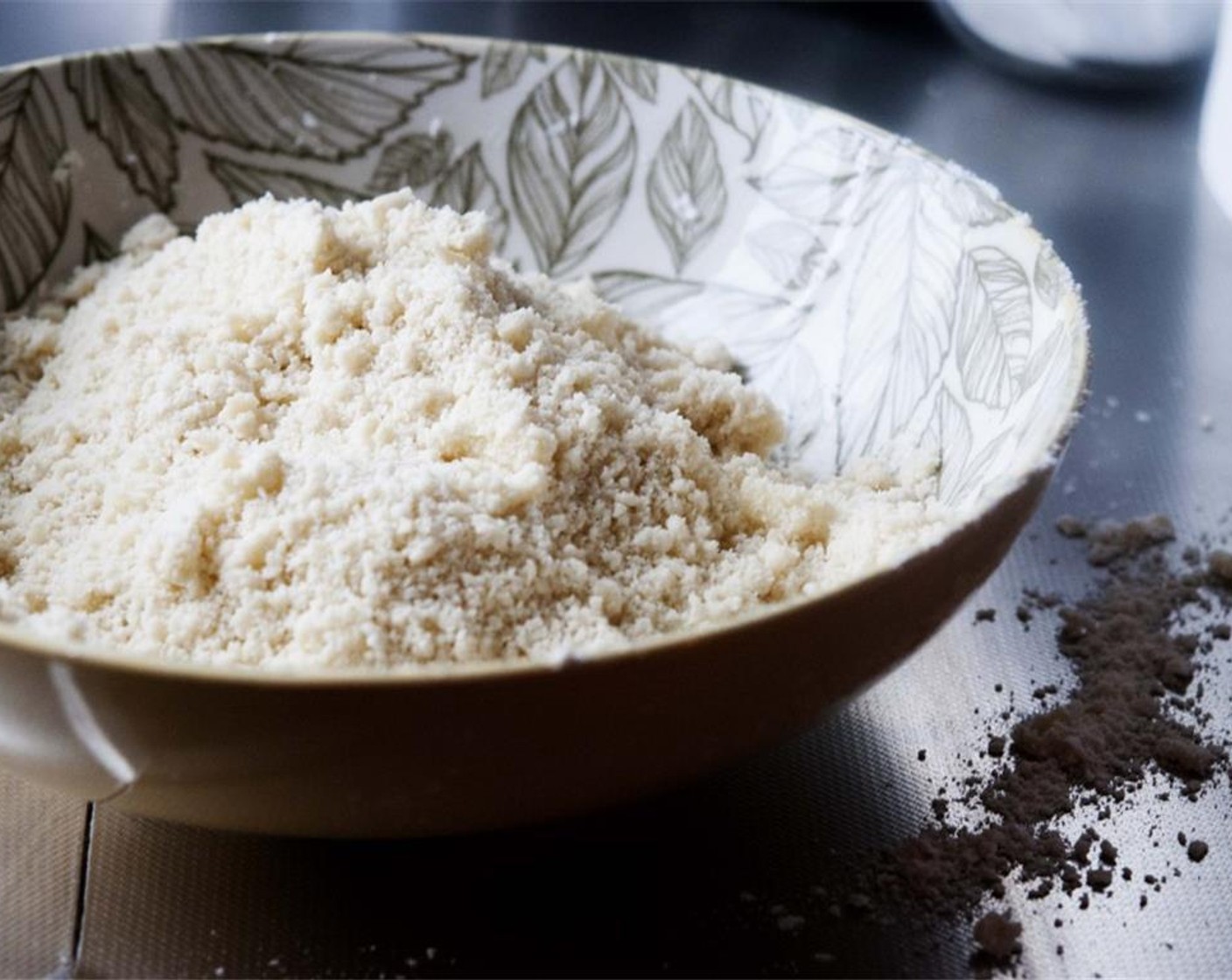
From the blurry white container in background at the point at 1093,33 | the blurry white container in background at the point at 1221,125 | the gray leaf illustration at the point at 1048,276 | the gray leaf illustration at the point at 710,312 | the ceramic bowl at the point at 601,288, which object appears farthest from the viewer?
the blurry white container in background at the point at 1093,33

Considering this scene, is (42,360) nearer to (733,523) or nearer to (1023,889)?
(733,523)

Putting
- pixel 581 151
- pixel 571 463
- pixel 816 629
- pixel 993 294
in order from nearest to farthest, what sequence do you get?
pixel 816 629
pixel 571 463
pixel 993 294
pixel 581 151

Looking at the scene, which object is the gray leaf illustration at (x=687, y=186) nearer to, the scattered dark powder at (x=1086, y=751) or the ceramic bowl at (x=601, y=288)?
the ceramic bowl at (x=601, y=288)

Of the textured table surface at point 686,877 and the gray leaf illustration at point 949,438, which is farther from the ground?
the gray leaf illustration at point 949,438

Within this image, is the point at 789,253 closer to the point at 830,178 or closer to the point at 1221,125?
the point at 830,178

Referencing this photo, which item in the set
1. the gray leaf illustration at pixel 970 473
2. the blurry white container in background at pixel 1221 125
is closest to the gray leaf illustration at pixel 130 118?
the gray leaf illustration at pixel 970 473

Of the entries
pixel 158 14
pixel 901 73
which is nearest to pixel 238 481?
pixel 158 14

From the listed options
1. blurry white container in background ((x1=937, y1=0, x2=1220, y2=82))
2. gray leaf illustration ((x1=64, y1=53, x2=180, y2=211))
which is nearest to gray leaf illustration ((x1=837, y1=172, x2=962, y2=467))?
gray leaf illustration ((x1=64, y1=53, x2=180, y2=211))
